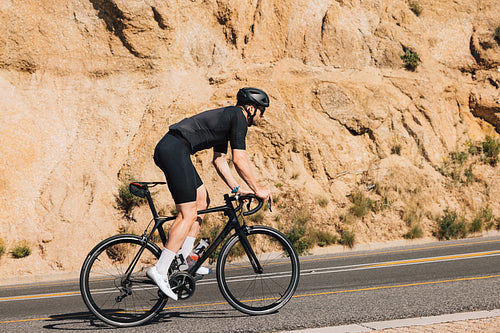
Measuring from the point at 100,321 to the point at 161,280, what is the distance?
3.79 ft

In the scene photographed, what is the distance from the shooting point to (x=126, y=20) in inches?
768

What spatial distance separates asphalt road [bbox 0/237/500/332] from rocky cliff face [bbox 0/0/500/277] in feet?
17.8

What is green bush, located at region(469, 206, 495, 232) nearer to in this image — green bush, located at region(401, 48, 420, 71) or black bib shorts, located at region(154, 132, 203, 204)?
green bush, located at region(401, 48, 420, 71)

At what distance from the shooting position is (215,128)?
5.27m

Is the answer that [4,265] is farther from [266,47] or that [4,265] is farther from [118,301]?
[266,47]

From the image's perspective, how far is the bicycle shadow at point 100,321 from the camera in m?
5.49

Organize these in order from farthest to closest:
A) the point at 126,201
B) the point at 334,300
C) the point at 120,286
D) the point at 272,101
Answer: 1. the point at 272,101
2. the point at 126,201
3. the point at 334,300
4. the point at 120,286

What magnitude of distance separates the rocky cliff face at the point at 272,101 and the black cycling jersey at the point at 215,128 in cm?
946

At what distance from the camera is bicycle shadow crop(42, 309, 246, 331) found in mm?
5486

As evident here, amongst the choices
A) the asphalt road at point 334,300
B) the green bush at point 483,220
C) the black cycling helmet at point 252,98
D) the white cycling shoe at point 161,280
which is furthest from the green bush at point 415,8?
the white cycling shoe at point 161,280

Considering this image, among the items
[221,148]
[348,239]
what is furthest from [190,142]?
[348,239]

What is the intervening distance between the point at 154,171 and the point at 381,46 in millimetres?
10916

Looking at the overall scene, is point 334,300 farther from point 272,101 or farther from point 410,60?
point 410,60

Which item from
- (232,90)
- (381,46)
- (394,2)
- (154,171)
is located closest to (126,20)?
(232,90)
